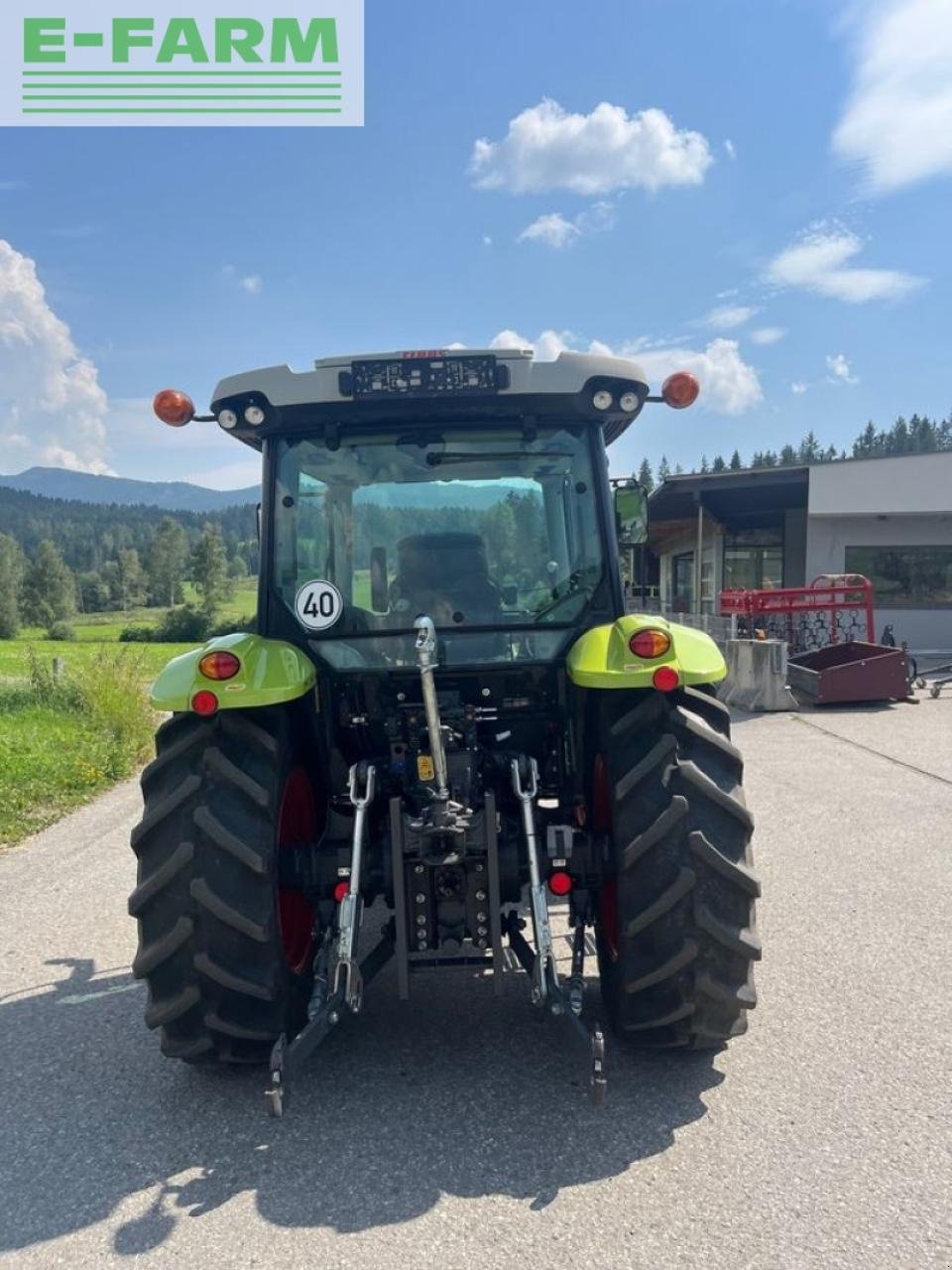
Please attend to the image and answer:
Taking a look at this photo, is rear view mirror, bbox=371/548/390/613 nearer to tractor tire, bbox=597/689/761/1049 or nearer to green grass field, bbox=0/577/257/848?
tractor tire, bbox=597/689/761/1049

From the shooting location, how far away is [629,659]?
3238mm

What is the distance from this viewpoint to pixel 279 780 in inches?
132

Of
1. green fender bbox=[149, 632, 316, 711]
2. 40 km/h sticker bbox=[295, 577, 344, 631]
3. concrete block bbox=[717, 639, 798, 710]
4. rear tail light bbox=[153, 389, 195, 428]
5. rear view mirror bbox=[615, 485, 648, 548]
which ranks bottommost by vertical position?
concrete block bbox=[717, 639, 798, 710]

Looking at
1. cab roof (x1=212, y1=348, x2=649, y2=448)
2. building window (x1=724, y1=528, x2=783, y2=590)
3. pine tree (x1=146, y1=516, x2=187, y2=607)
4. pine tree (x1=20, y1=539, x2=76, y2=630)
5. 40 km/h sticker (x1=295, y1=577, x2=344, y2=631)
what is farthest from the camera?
pine tree (x1=146, y1=516, x2=187, y2=607)

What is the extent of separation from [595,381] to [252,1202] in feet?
9.63

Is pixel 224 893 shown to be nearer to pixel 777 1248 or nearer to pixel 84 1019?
pixel 84 1019

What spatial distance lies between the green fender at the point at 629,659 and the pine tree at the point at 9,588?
79.4 metres

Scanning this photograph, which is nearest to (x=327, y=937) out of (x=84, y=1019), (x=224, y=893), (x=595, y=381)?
(x=224, y=893)

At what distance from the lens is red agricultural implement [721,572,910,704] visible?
42.1ft

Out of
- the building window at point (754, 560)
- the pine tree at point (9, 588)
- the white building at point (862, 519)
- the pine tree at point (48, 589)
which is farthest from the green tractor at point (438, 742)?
the pine tree at point (48, 589)

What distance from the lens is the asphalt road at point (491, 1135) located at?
97.0 inches

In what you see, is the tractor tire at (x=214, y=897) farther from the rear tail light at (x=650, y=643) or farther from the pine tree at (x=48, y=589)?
the pine tree at (x=48, y=589)

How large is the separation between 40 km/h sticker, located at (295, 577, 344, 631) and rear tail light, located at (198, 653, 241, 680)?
0.44 metres

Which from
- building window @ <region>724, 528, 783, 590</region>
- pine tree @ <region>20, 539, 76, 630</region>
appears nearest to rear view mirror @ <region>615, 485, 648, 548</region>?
building window @ <region>724, 528, 783, 590</region>
